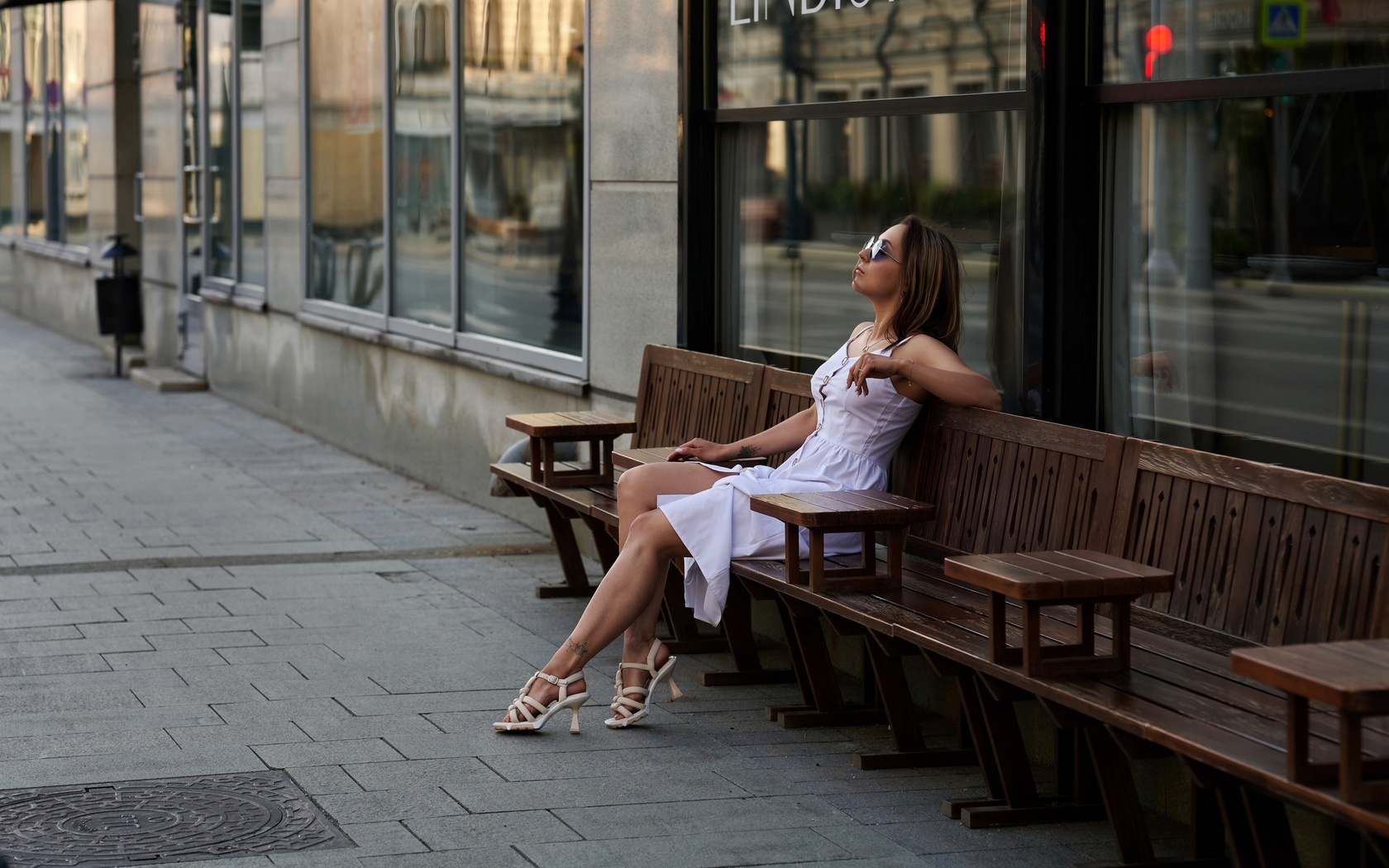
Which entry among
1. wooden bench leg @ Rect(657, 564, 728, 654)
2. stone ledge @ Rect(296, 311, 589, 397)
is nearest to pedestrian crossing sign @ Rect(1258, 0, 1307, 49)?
wooden bench leg @ Rect(657, 564, 728, 654)

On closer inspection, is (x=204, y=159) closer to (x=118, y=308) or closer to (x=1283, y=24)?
(x=118, y=308)

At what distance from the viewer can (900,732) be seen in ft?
16.6

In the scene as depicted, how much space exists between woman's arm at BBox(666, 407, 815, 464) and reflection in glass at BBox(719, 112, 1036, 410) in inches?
23.0

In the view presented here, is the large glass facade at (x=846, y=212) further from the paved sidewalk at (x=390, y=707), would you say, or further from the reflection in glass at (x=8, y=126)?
the reflection in glass at (x=8, y=126)

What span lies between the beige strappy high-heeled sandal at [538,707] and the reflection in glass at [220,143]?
10.2 m

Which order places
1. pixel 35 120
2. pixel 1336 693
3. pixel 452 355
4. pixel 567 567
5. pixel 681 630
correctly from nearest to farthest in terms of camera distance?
pixel 1336 693
pixel 681 630
pixel 567 567
pixel 452 355
pixel 35 120

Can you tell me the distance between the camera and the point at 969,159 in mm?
5883

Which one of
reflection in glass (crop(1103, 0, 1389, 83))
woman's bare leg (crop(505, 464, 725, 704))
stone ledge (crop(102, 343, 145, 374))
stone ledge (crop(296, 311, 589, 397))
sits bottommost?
woman's bare leg (crop(505, 464, 725, 704))

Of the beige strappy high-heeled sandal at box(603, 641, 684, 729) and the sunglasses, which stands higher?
the sunglasses

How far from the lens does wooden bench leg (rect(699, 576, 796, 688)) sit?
5.89 metres

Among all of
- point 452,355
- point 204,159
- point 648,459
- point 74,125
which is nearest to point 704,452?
point 648,459

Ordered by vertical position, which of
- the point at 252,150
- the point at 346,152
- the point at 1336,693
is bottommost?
the point at 1336,693

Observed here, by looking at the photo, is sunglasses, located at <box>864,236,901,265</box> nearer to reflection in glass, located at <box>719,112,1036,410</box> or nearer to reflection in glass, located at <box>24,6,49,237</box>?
reflection in glass, located at <box>719,112,1036,410</box>

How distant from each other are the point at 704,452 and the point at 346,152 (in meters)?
6.73
